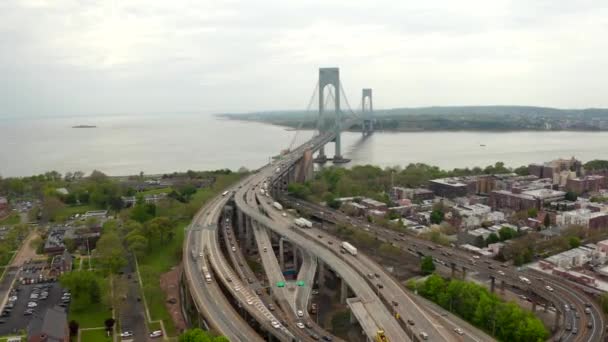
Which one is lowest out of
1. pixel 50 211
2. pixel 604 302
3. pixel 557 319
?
pixel 557 319

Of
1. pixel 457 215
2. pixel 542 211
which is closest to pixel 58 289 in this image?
pixel 457 215

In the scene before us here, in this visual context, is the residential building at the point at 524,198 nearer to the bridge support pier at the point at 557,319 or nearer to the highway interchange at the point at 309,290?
the highway interchange at the point at 309,290

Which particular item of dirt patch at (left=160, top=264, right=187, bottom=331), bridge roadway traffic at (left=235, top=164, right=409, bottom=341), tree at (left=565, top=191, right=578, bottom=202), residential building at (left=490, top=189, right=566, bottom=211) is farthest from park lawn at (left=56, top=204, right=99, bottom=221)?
tree at (left=565, top=191, right=578, bottom=202)

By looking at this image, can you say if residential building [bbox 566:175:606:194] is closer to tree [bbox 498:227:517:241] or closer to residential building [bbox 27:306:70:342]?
tree [bbox 498:227:517:241]

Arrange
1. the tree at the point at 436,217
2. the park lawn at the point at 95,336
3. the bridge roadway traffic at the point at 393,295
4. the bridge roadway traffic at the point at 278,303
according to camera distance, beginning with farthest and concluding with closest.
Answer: the tree at the point at 436,217 → the park lawn at the point at 95,336 → the bridge roadway traffic at the point at 278,303 → the bridge roadway traffic at the point at 393,295

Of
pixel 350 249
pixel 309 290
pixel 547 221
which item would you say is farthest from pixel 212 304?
pixel 547 221

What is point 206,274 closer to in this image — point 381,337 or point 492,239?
point 381,337

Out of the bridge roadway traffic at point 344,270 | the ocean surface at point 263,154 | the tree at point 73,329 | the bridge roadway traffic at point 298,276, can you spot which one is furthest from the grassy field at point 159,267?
the ocean surface at point 263,154
